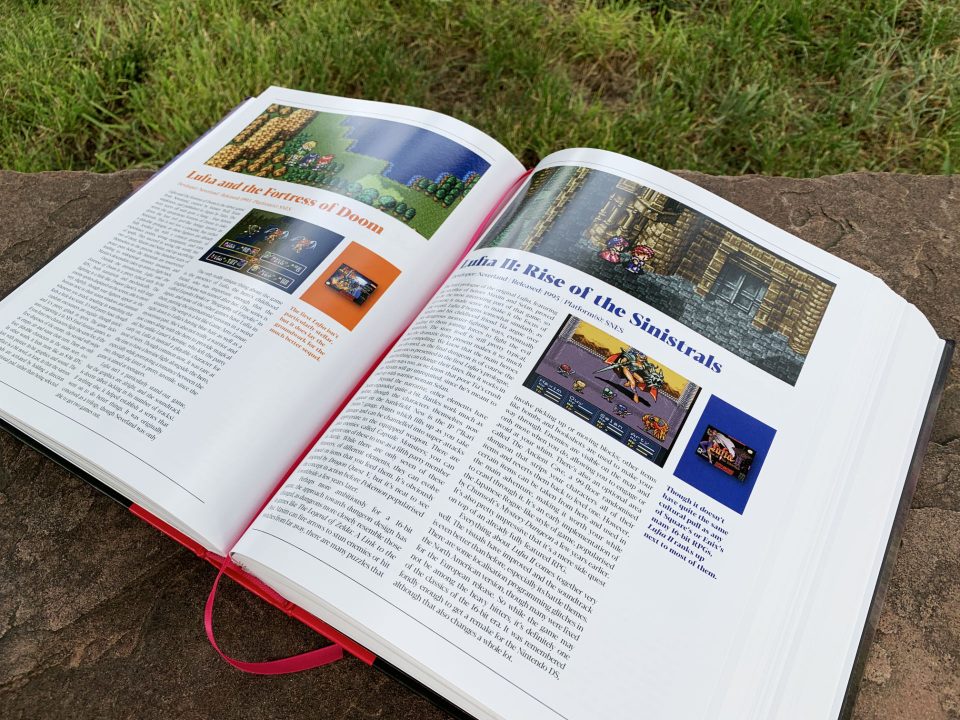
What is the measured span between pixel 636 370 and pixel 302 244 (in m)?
0.35

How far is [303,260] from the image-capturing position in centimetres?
75

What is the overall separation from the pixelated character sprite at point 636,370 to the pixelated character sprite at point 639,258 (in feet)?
0.31

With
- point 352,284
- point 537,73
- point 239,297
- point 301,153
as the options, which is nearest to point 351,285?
point 352,284

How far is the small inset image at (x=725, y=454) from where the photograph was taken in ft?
2.08

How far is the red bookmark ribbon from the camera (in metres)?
0.62

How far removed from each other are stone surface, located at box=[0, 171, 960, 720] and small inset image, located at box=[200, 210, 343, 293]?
10.1 inches

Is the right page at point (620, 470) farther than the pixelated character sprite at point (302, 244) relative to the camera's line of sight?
No

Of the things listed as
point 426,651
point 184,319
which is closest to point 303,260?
point 184,319

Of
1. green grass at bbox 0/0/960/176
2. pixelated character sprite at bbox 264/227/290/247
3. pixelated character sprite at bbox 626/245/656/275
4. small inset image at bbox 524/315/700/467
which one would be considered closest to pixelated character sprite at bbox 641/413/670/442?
small inset image at bbox 524/315/700/467

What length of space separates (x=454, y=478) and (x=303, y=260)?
0.29 m

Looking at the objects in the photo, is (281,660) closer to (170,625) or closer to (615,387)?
(170,625)

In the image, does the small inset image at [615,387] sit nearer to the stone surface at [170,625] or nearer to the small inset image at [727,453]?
the small inset image at [727,453]

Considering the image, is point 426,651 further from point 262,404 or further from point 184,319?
point 184,319

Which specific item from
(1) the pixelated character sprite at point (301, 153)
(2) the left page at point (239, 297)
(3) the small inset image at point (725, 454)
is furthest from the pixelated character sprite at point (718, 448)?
(1) the pixelated character sprite at point (301, 153)
